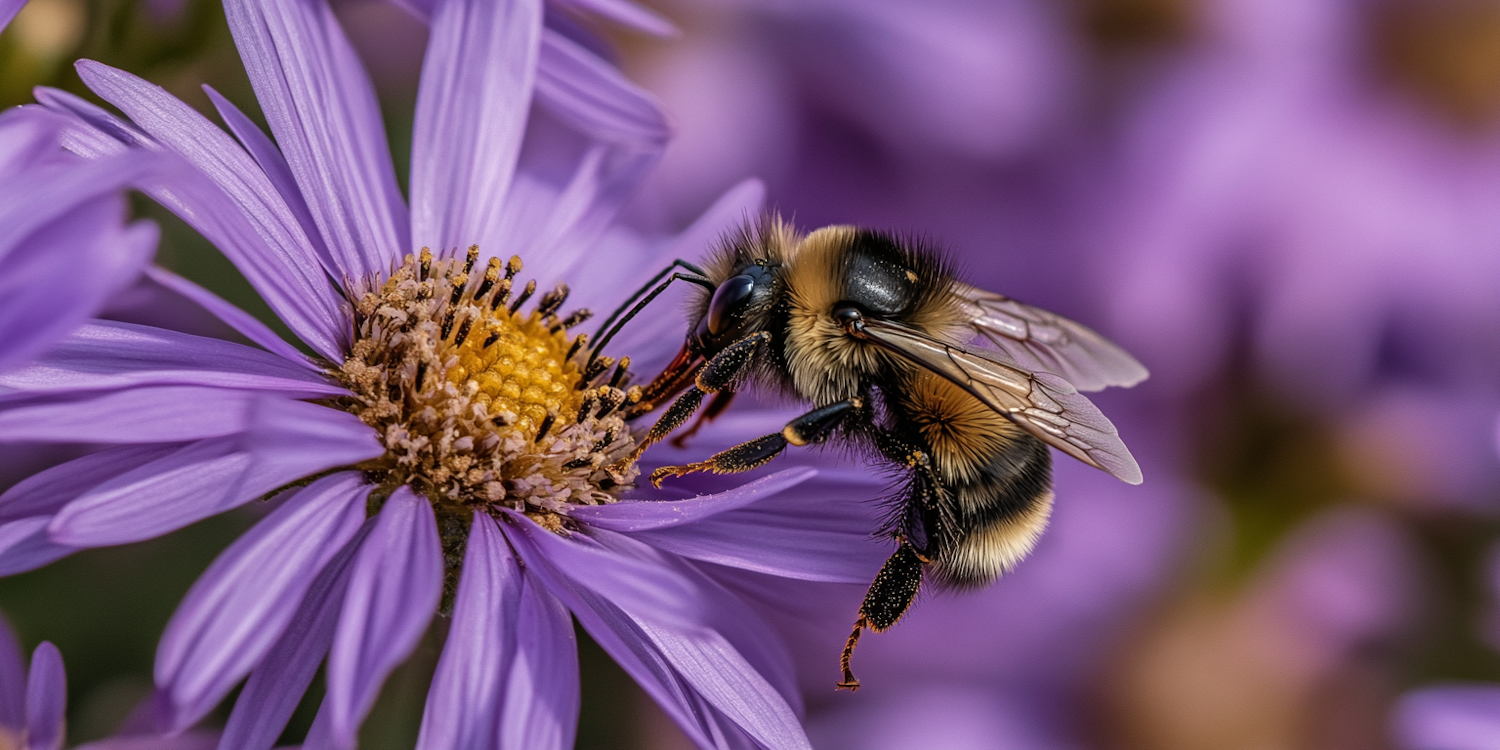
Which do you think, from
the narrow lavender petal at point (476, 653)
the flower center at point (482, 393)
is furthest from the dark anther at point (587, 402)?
the narrow lavender petal at point (476, 653)

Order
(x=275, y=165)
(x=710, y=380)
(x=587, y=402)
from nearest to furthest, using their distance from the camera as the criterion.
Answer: (x=275, y=165), (x=710, y=380), (x=587, y=402)

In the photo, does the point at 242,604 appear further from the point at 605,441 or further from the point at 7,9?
the point at 605,441

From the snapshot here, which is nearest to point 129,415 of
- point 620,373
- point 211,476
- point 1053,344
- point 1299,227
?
point 211,476

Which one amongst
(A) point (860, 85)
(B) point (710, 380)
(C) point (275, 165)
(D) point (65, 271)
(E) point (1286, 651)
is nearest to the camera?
(D) point (65, 271)

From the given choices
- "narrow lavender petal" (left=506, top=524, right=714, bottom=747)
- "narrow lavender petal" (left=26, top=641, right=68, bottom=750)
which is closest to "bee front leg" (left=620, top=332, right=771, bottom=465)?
"narrow lavender petal" (left=506, top=524, right=714, bottom=747)

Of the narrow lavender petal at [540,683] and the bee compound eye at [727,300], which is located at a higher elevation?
the bee compound eye at [727,300]

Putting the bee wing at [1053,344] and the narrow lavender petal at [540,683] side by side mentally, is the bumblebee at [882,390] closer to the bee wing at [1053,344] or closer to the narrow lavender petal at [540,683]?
the bee wing at [1053,344]

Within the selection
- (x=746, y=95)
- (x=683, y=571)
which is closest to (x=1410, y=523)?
(x=746, y=95)

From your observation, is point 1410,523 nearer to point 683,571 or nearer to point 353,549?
point 683,571
